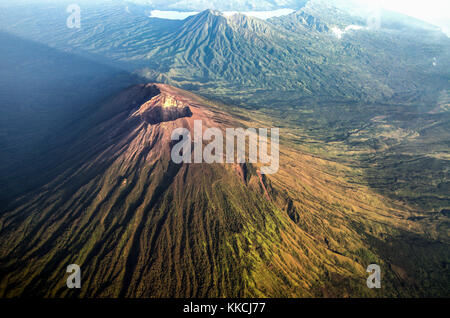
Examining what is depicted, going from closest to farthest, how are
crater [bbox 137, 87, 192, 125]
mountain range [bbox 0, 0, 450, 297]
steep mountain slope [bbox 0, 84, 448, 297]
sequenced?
steep mountain slope [bbox 0, 84, 448, 297]
mountain range [bbox 0, 0, 450, 297]
crater [bbox 137, 87, 192, 125]

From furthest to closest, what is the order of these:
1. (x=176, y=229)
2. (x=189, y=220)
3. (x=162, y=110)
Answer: (x=162, y=110) < (x=189, y=220) < (x=176, y=229)

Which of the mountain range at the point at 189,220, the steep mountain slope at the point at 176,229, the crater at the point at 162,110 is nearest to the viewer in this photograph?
the steep mountain slope at the point at 176,229

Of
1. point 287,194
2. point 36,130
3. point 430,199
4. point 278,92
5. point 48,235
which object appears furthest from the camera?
point 278,92

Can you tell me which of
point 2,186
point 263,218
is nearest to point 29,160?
point 2,186

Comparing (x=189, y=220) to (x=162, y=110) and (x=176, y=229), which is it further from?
(x=162, y=110)

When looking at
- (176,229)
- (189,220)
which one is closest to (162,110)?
(189,220)

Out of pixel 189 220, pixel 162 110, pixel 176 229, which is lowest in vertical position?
pixel 176 229

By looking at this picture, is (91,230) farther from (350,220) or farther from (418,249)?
(418,249)
